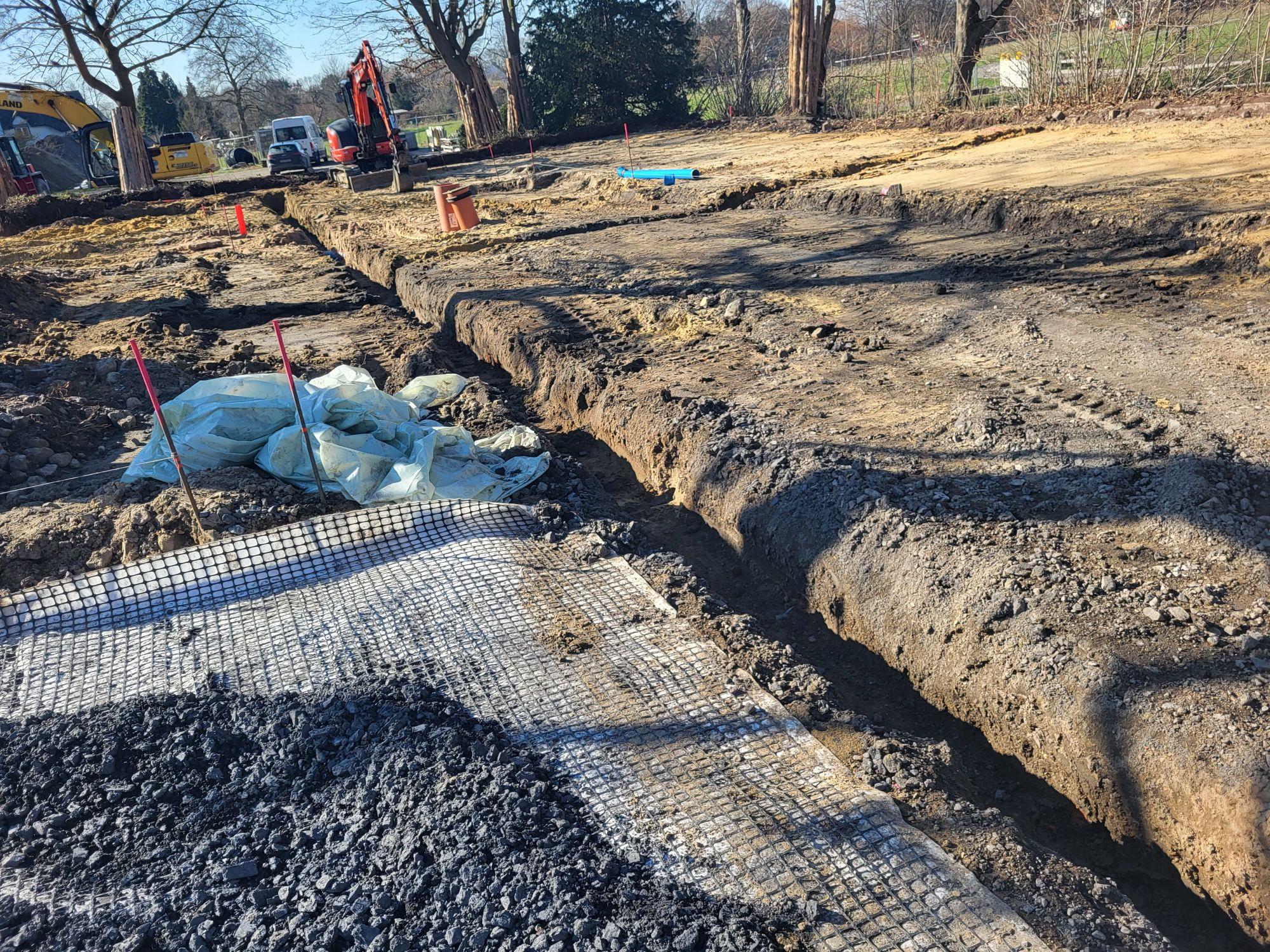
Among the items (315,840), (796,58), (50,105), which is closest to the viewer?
(315,840)

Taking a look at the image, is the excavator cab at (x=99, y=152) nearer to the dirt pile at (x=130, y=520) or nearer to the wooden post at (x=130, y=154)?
the wooden post at (x=130, y=154)

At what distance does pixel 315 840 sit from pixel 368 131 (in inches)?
770

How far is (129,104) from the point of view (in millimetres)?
24625

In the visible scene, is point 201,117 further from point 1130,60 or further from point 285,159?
point 1130,60

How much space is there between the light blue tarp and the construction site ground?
23cm

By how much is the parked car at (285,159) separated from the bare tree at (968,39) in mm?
19928

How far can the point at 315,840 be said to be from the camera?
2680 millimetres

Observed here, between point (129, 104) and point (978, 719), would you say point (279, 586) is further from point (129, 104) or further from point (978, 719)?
point (129, 104)

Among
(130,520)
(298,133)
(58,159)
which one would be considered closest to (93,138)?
(58,159)

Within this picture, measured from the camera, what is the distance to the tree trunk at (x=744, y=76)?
80.5ft

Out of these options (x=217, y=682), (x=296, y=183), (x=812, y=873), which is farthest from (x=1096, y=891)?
(x=296, y=183)

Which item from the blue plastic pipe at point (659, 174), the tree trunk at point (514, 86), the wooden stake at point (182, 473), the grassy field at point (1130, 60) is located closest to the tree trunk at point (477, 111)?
the tree trunk at point (514, 86)

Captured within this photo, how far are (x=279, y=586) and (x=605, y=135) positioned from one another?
25230 millimetres

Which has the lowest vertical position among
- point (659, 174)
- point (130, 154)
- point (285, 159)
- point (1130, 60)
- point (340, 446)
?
point (340, 446)
